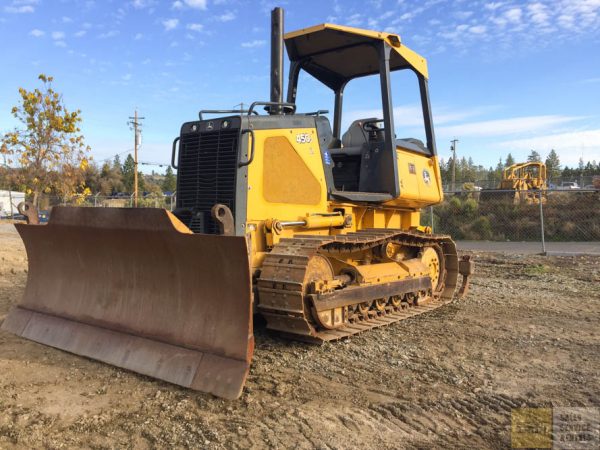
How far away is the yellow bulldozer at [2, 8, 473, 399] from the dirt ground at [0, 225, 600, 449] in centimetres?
24

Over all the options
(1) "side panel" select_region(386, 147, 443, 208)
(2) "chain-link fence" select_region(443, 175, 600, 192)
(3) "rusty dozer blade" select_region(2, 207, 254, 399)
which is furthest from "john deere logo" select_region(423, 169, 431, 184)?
(2) "chain-link fence" select_region(443, 175, 600, 192)

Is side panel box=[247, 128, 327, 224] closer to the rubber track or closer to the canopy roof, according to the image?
the rubber track

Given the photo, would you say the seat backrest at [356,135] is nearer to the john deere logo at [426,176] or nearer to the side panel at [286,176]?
the john deere logo at [426,176]

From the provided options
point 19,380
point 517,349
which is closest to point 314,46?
point 517,349

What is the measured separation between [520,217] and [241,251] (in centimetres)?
1858

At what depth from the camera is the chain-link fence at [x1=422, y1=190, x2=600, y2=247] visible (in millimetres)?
18938

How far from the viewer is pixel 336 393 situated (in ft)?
12.3

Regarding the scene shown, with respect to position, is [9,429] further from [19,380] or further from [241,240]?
[241,240]

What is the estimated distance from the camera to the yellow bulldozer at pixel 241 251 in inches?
158

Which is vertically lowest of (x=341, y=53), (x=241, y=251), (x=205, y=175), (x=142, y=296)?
(x=142, y=296)

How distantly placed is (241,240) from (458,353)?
251 cm

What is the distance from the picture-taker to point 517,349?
4969 mm

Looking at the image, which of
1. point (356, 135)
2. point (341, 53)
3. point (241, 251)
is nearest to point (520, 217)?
point (356, 135)

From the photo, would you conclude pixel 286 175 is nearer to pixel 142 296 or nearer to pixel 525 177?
pixel 142 296
